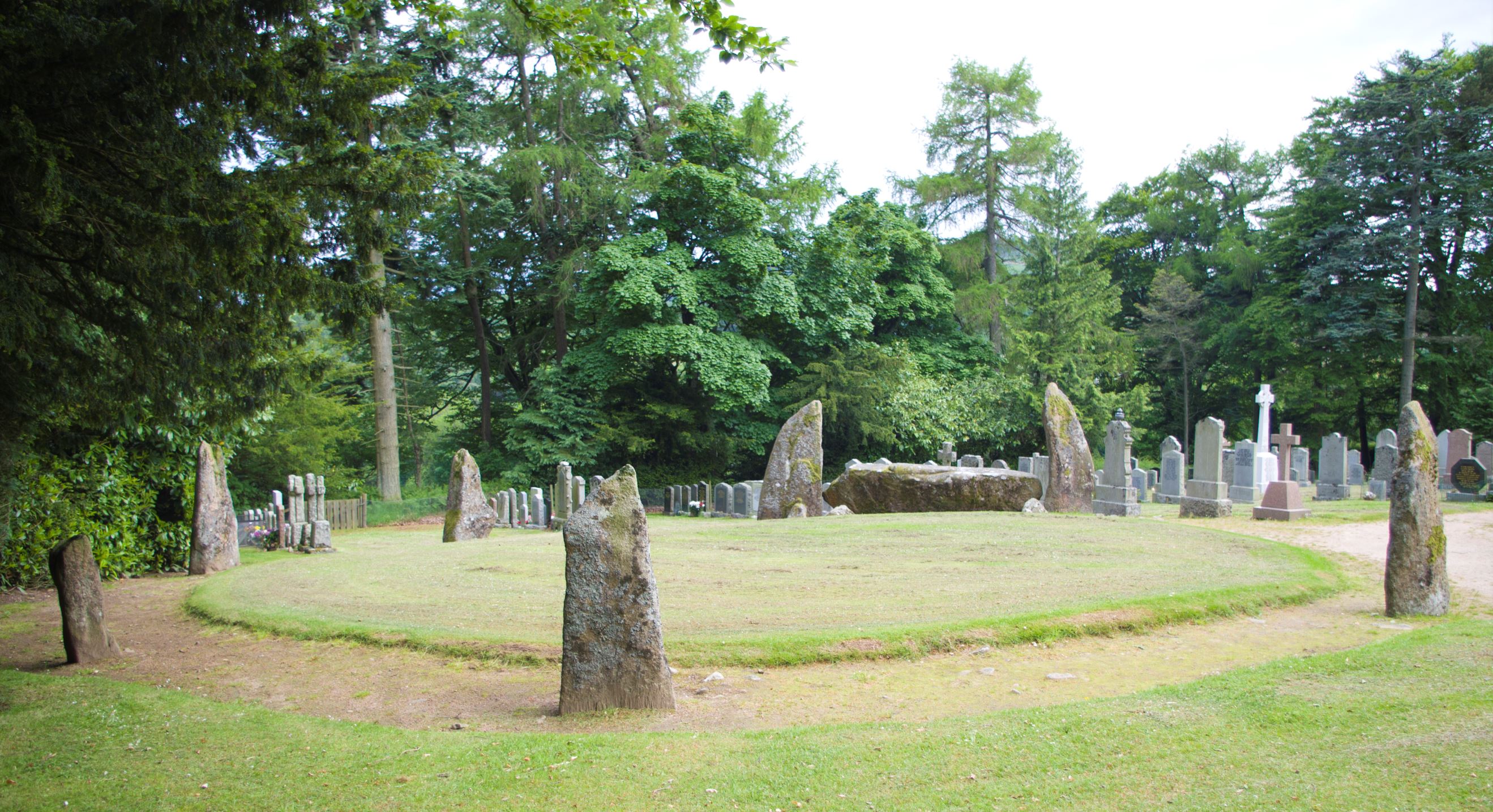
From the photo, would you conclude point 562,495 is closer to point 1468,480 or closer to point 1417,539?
point 1417,539

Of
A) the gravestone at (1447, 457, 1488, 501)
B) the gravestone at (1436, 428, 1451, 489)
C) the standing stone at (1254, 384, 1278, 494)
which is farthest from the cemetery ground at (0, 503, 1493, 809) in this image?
the gravestone at (1436, 428, 1451, 489)

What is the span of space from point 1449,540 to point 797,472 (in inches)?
456

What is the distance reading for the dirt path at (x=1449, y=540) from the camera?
11008 mm

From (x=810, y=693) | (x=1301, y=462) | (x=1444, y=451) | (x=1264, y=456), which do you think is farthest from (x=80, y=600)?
(x=1444, y=451)

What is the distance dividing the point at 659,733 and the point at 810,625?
10.4ft

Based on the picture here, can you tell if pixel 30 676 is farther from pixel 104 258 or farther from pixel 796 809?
pixel 796 809

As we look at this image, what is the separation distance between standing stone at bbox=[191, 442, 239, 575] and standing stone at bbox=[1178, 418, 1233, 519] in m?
18.5

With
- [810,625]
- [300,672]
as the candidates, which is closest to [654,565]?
[810,625]

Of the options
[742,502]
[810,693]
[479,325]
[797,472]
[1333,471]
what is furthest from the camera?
[479,325]

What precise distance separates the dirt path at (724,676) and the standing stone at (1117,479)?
10.8 metres

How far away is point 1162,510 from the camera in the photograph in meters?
21.4

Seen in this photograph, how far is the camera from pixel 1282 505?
17.2 meters

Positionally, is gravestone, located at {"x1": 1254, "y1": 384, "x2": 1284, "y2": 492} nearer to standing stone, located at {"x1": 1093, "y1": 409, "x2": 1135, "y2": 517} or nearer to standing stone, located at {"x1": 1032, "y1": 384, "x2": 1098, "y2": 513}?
standing stone, located at {"x1": 1093, "y1": 409, "x2": 1135, "y2": 517}

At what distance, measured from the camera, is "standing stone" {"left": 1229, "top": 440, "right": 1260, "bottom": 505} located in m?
21.8
